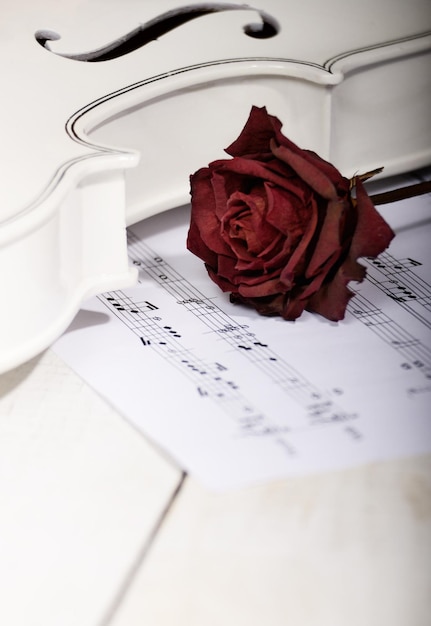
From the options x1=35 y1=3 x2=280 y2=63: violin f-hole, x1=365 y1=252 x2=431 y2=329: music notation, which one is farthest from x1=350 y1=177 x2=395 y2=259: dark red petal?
x1=35 y1=3 x2=280 y2=63: violin f-hole

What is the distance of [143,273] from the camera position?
32.0 inches

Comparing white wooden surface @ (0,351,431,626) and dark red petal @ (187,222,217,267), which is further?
dark red petal @ (187,222,217,267)

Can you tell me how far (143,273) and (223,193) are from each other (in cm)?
15

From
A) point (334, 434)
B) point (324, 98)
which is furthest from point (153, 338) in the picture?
point (324, 98)

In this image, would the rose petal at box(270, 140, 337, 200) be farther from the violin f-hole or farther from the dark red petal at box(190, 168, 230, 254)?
the violin f-hole

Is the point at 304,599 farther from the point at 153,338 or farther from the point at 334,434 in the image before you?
the point at 153,338

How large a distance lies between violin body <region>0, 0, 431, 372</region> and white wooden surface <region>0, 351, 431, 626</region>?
3.9 inches

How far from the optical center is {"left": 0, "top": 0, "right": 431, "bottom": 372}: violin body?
639 millimetres

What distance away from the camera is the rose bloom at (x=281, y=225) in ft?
2.17

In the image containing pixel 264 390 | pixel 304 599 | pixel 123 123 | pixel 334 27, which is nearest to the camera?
pixel 304 599

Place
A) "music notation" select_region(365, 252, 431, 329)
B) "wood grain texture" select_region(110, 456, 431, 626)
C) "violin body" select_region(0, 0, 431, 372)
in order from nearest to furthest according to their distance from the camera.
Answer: "wood grain texture" select_region(110, 456, 431, 626), "violin body" select_region(0, 0, 431, 372), "music notation" select_region(365, 252, 431, 329)

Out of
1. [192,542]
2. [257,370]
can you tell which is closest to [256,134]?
[257,370]

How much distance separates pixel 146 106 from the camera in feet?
2.62

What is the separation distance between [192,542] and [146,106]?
410 millimetres
